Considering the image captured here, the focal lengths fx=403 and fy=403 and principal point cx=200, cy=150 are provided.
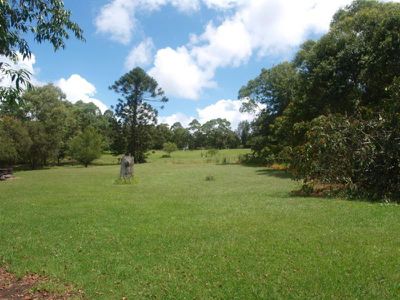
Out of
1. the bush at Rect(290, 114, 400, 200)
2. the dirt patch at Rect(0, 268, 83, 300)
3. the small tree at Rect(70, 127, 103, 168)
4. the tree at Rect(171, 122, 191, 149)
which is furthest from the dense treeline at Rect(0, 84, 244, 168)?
the tree at Rect(171, 122, 191, 149)

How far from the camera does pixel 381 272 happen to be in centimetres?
615

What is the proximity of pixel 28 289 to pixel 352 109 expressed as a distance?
70.8 feet

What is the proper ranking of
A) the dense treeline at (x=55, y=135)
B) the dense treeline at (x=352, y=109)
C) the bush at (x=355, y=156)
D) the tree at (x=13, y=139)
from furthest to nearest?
the dense treeline at (x=55, y=135) → the tree at (x=13, y=139) → the dense treeline at (x=352, y=109) → the bush at (x=355, y=156)

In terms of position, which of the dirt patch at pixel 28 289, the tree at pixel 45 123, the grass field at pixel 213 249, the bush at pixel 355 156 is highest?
the tree at pixel 45 123

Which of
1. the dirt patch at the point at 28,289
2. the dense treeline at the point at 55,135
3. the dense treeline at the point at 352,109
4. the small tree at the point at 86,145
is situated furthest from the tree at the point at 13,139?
the dirt patch at the point at 28,289

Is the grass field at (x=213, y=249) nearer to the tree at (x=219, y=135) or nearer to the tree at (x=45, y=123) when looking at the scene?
the tree at (x=45, y=123)

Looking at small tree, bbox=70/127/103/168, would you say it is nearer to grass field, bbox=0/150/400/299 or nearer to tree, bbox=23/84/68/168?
tree, bbox=23/84/68/168

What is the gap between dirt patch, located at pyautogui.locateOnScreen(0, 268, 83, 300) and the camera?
5.99 meters

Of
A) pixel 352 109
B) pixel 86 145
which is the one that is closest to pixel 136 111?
pixel 86 145

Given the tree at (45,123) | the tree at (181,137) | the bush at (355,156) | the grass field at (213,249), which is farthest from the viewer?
the tree at (181,137)

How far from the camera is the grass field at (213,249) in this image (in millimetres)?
5887

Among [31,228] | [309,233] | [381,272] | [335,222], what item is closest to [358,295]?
[381,272]

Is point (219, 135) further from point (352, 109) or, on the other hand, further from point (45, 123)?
point (352, 109)

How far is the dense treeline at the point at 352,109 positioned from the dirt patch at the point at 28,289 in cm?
1126
